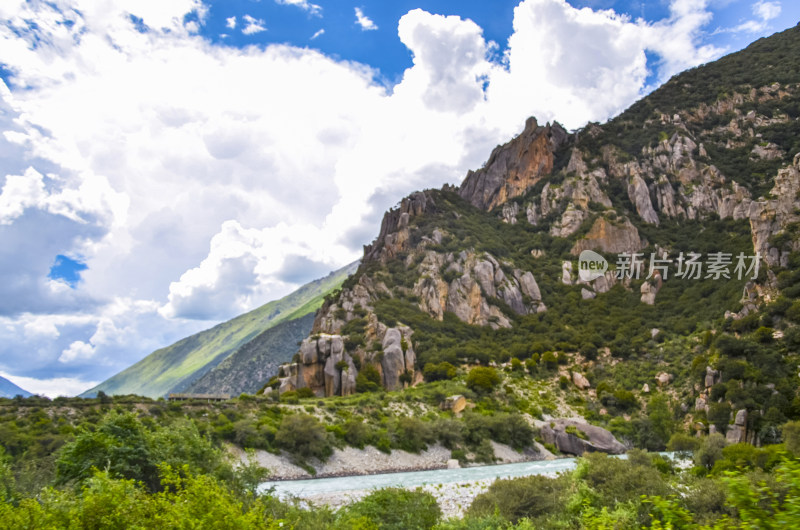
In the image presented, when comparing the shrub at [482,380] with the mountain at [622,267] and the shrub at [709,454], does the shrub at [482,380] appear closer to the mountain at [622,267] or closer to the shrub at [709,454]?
the mountain at [622,267]

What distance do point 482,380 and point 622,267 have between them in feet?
181

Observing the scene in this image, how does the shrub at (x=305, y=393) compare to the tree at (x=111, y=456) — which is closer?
the tree at (x=111, y=456)

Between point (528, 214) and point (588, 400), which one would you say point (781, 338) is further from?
point (528, 214)

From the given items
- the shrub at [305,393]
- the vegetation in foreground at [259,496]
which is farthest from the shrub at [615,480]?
the shrub at [305,393]

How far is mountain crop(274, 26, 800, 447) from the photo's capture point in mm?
60000

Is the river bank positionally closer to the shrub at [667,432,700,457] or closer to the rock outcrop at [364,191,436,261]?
the shrub at [667,432,700,457]

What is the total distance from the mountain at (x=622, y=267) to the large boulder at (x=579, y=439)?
4.77 m

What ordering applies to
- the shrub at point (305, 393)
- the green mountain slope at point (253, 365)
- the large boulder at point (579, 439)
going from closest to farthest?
the large boulder at point (579, 439) < the shrub at point (305, 393) < the green mountain slope at point (253, 365)

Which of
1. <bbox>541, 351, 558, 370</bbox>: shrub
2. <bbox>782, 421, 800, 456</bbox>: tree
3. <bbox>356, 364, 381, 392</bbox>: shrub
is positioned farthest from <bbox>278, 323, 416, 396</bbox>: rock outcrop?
<bbox>782, 421, 800, 456</bbox>: tree

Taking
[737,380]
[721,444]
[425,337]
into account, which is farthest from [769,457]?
[425,337]

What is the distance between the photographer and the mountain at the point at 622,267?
2362 inches

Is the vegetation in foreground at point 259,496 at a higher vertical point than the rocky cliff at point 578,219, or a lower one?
lower

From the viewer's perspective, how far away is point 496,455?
50.5 metres

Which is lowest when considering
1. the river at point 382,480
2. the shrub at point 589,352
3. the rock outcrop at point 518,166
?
the river at point 382,480
